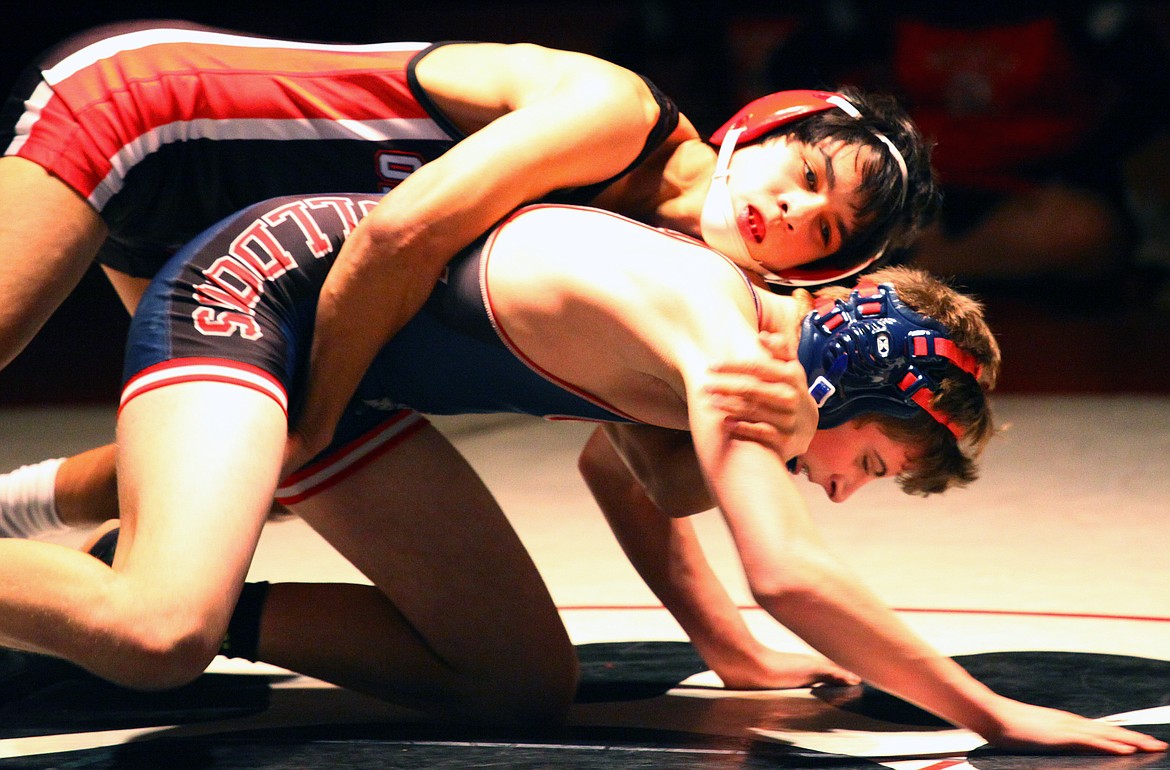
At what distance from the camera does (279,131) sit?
233 centimetres

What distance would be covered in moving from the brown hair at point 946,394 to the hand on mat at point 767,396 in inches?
9.5

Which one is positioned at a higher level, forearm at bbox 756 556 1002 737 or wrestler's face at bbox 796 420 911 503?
wrestler's face at bbox 796 420 911 503

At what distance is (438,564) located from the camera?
2.24 meters

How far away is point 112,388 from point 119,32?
2993 millimetres

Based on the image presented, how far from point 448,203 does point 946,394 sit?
676mm

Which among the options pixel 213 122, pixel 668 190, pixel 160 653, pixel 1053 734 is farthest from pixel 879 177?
pixel 160 653

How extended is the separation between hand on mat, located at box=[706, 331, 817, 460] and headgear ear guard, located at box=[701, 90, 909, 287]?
0.41 meters

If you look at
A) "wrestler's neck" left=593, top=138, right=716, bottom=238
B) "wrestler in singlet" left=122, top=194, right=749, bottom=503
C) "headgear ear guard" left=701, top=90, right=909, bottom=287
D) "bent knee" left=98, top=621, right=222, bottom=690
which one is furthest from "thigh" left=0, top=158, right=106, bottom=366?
"headgear ear guard" left=701, top=90, right=909, bottom=287

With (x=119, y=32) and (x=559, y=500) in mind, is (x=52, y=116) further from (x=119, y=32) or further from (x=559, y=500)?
(x=559, y=500)

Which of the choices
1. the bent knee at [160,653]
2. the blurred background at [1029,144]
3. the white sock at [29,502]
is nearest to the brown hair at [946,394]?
the bent knee at [160,653]

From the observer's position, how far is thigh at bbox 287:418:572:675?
2238 mm

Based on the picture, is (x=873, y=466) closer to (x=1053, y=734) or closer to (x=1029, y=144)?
(x=1053, y=734)

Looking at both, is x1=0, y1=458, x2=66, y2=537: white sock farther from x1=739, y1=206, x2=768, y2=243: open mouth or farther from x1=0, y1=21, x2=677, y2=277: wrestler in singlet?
x1=739, y1=206, x2=768, y2=243: open mouth

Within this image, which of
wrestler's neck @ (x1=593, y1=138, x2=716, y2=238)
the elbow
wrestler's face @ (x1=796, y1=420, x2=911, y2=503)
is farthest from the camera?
wrestler's neck @ (x1=593, y1=138, x2=716, y2=238)
